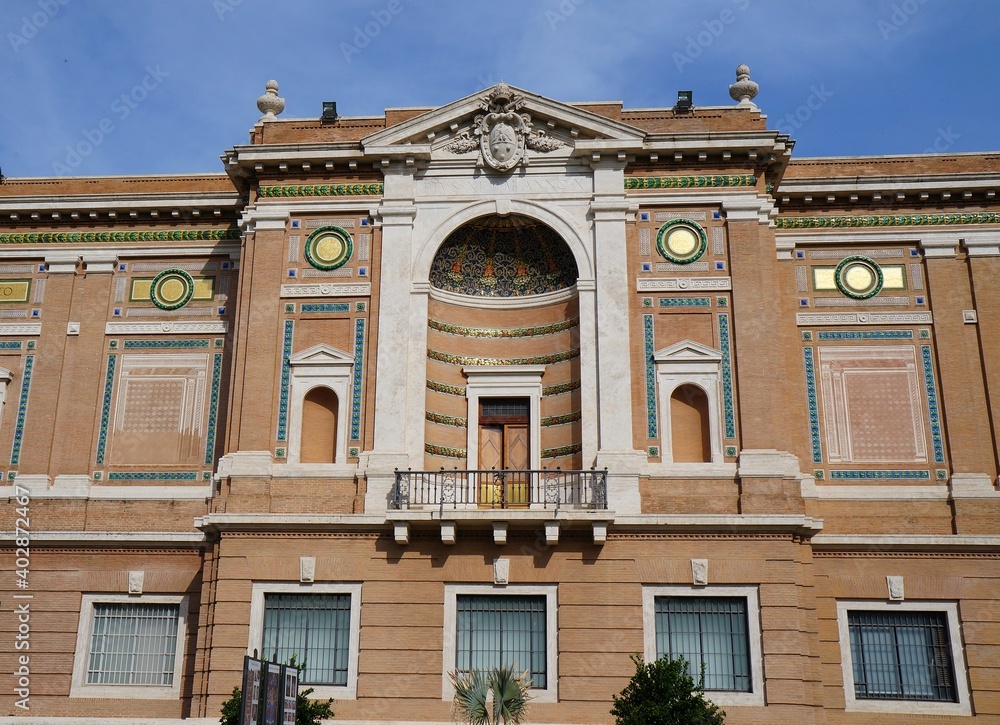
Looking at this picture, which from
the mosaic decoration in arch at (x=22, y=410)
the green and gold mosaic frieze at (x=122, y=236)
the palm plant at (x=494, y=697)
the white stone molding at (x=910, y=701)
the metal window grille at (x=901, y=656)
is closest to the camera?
the palm plant at (x=494, y=697)

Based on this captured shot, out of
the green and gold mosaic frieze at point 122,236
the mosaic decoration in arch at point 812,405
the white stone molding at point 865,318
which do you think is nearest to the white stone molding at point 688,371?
the mosaic decoration in arch at point 812,405

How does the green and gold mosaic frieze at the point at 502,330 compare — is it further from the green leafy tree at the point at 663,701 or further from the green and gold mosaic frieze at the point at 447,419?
the green leafy tree at the point at 663,701

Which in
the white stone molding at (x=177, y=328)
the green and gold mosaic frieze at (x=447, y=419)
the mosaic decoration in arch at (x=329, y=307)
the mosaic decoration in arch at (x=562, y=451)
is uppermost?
the white stone molding at (x=177, y=328)

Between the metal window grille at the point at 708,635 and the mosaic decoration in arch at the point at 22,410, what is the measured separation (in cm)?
1372

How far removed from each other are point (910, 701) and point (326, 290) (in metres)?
13.7

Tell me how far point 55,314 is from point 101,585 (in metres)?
6.19

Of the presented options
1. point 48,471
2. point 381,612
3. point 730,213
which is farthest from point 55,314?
point 730,213

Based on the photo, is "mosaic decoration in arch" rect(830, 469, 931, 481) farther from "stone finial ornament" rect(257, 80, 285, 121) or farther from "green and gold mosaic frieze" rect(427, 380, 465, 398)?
"stone finial ornament" rect(257, 80, 285, 121)

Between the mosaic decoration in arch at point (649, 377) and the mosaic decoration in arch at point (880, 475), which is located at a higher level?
the mosaic decoration in arch at point (649, 377)

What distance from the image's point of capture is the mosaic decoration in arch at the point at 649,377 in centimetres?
2119

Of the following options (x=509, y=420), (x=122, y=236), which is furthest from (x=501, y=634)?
(x=122, y=236)

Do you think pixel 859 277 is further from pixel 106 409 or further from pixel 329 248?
pixel 106 409

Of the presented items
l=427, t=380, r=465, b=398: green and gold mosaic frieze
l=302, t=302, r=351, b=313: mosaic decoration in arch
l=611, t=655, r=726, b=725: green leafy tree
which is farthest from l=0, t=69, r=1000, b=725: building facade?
l=611, t=655, r=726, b=725: green leafy tree

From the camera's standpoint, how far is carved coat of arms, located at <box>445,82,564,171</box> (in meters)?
22.9
